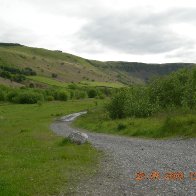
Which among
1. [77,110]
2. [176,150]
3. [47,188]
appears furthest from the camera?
[77,110]

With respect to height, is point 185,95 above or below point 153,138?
above

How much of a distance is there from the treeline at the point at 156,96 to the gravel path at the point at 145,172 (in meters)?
30.8

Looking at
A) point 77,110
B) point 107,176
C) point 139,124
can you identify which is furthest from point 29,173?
point 77,110

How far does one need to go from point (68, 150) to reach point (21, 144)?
8.63 meters

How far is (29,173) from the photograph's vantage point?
2314 cm

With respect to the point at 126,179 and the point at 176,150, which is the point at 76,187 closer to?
the point at 126,179

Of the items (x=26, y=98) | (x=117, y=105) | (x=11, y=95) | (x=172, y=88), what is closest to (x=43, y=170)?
(x=172, y=88)

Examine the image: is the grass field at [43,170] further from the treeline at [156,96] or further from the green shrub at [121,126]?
the treeline at [156,96]

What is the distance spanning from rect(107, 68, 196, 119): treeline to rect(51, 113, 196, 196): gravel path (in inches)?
1213

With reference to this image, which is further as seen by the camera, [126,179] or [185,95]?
[185,95]

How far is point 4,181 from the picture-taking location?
20.2 metres

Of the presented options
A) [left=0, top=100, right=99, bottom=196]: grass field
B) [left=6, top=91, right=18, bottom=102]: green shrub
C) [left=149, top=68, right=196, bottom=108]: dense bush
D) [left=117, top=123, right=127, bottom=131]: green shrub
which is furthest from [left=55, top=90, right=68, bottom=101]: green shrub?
[left=0, top=100, right=99, bottom=196]: grass field

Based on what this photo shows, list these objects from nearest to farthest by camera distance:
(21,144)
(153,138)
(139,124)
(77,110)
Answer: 1. (21,144)
2. (153,138)
3. (139,124)
4. (77,110)
